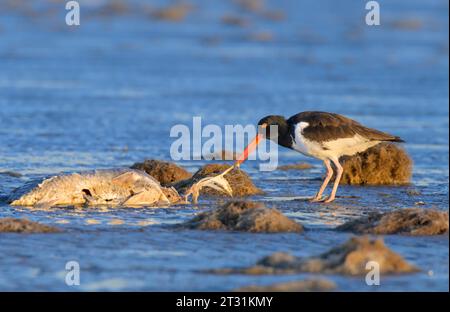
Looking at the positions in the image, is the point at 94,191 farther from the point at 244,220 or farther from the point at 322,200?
the point at 322,200

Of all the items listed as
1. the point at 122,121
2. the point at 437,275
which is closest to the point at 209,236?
the point at 437,275

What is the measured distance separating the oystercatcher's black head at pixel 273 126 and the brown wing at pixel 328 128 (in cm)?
11

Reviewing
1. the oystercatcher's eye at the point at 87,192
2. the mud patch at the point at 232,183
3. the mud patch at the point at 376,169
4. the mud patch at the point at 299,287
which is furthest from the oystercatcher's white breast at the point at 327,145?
the mud patch at the point at 299,287

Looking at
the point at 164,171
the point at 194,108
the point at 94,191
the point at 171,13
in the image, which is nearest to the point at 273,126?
the point at 164,171

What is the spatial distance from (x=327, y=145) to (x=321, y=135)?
0.61 feet

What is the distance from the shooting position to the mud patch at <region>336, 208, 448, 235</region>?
34.4 feet

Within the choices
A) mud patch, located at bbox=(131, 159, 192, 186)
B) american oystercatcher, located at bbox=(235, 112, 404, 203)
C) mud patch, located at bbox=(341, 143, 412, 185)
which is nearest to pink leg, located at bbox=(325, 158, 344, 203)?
american oystercatcher, located at bbox=(235, 112, 404, 203)

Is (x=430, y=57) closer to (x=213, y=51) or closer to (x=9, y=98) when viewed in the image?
(x=213, y=51)

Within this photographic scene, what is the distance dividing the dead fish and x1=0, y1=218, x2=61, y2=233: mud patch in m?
1.40

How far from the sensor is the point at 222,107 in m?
22.5

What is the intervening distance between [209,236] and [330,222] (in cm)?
167

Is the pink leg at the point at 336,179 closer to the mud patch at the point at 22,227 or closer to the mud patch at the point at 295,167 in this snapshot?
the mud patch at the point at 295,167

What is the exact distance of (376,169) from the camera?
585 inches

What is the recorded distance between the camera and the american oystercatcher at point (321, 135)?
43.3 feet
